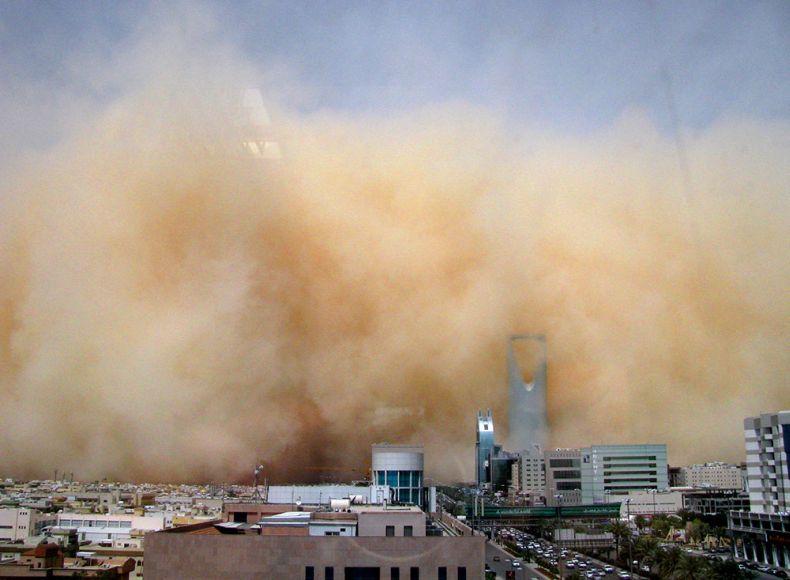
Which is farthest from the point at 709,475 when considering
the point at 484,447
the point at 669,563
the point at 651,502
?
the point at 669,563

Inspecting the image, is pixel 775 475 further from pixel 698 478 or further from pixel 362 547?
pixel 698 478

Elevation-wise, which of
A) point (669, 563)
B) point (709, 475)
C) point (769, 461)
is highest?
point (769, 461)

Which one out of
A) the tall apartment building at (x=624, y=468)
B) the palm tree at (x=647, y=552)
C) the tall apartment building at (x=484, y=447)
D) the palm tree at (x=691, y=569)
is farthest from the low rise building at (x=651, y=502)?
the palm tree at (x=691, y=569)

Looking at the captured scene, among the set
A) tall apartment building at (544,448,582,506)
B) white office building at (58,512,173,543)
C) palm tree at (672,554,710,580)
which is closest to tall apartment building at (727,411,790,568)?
palm tree at (672,554,710,580)

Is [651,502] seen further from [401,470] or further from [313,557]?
[313,557]

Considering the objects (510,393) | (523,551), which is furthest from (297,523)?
(510,393)

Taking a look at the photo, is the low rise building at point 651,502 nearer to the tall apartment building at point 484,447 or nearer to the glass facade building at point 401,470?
the tall apartment building at point 484,447
